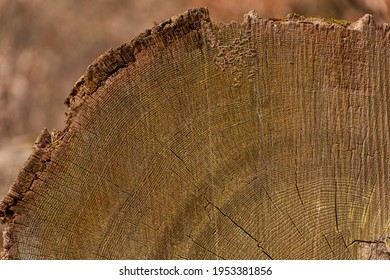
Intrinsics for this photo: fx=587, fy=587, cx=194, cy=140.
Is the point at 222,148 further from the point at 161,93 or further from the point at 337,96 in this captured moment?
the point at 337,96

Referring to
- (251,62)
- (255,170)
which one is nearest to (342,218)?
(255,170)

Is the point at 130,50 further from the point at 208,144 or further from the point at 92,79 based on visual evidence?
the point at 208,144

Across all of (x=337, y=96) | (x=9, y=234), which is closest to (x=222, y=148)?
(x=337, y=96)

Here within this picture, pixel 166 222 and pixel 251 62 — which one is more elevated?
pixel 251 62

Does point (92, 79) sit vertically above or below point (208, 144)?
above

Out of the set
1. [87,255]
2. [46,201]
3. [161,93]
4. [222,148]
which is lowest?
[87,255]

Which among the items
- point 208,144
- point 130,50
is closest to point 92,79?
point 130,50

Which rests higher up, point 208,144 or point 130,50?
point 130,50
